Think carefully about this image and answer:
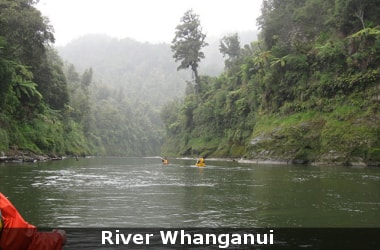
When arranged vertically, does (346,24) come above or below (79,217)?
above

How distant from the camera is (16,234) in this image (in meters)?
4.27

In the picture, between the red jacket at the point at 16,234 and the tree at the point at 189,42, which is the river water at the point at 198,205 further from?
the tree at the point at 189,42

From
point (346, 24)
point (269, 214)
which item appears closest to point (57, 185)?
point (269, 214)

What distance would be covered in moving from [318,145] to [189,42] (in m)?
41.0

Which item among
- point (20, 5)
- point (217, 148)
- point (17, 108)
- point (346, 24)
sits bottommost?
point (217, 148)

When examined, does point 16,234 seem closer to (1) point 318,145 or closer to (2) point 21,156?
(1) point 318,145

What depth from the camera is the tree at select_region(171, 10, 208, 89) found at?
240ft

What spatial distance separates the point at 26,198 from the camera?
513 inches

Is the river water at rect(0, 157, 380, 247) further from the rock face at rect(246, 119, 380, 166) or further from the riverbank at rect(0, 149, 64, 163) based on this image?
the riverbank at rect(0, 149, 64, 163)

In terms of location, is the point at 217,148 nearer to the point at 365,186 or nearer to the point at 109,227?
the point at 365,186

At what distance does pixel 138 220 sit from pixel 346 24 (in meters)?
38.7

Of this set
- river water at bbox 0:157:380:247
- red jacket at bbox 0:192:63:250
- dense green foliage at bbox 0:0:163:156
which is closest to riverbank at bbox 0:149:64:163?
dense green foliage at bbox 0:0:163:156

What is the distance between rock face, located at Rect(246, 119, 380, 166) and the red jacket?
32764 millimetres

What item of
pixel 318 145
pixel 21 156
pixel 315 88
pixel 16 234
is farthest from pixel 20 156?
pixel 16 234
